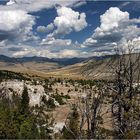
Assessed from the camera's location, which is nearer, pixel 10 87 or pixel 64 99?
pixel 10 87

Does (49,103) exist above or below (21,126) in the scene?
above

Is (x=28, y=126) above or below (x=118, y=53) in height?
below

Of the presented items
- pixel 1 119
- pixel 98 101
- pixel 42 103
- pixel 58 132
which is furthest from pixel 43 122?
pixel 98 101

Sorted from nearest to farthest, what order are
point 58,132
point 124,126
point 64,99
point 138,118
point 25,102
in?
1. point 138,118
2. point 124,126
3. point 58,132
4. point 25,102
5. point 64,99

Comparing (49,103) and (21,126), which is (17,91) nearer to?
(49,103)

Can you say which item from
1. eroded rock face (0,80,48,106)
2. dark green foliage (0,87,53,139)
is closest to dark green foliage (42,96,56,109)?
eroded rock face (0,80,48,106)

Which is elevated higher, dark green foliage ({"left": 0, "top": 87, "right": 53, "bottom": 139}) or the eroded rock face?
the eroded rock face

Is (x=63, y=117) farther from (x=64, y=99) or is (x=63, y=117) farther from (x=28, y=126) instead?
(x=64, y=99)

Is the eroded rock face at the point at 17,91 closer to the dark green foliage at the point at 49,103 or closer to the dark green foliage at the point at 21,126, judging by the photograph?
the dark green foliage at the point at 49,103

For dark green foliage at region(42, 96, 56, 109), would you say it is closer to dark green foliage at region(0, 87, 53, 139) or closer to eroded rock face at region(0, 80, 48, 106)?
eroded rock face at region(0, 80, 48, 106)

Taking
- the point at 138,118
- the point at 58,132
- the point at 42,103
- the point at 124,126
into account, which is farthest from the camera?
the point at 42,103

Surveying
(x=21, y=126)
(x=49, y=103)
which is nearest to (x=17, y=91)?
(x=49, y=103)
